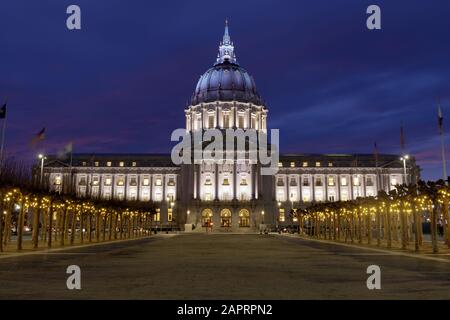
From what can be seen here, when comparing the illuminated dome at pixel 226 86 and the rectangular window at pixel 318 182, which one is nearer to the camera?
the rectangular window at pixel 318 182

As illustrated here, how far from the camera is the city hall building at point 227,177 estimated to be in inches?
5276

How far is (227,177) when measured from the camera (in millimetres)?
141625

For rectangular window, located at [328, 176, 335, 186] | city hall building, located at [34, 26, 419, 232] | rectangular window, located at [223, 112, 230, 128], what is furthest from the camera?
rectangular window, located at [223, 112, 230, 128]

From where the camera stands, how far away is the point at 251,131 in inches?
5930

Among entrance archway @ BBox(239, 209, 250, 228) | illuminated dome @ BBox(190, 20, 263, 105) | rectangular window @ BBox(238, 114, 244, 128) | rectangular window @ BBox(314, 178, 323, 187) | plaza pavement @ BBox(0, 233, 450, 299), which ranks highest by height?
illuminated dome @ BBox(190, 20, 263, 105)

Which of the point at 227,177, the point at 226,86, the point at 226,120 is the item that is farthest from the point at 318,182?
the point at 226,86

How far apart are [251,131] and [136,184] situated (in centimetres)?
3958

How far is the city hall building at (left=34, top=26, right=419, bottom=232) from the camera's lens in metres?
134

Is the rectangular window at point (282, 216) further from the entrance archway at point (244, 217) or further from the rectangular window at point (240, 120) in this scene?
the rectangular window at point (240, 120)

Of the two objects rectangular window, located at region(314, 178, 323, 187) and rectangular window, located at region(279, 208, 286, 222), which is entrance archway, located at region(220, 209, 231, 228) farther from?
rectangular window, located at region(314, 178, 323, 187)

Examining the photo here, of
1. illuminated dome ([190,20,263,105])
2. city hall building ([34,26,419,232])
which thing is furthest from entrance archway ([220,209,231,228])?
illuminated dome ([190,20,263,105])

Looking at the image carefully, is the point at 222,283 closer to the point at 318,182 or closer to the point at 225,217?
the point at 225,217

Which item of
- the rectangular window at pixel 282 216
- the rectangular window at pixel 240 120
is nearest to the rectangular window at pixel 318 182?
the rectangular window at pixel 282 216
